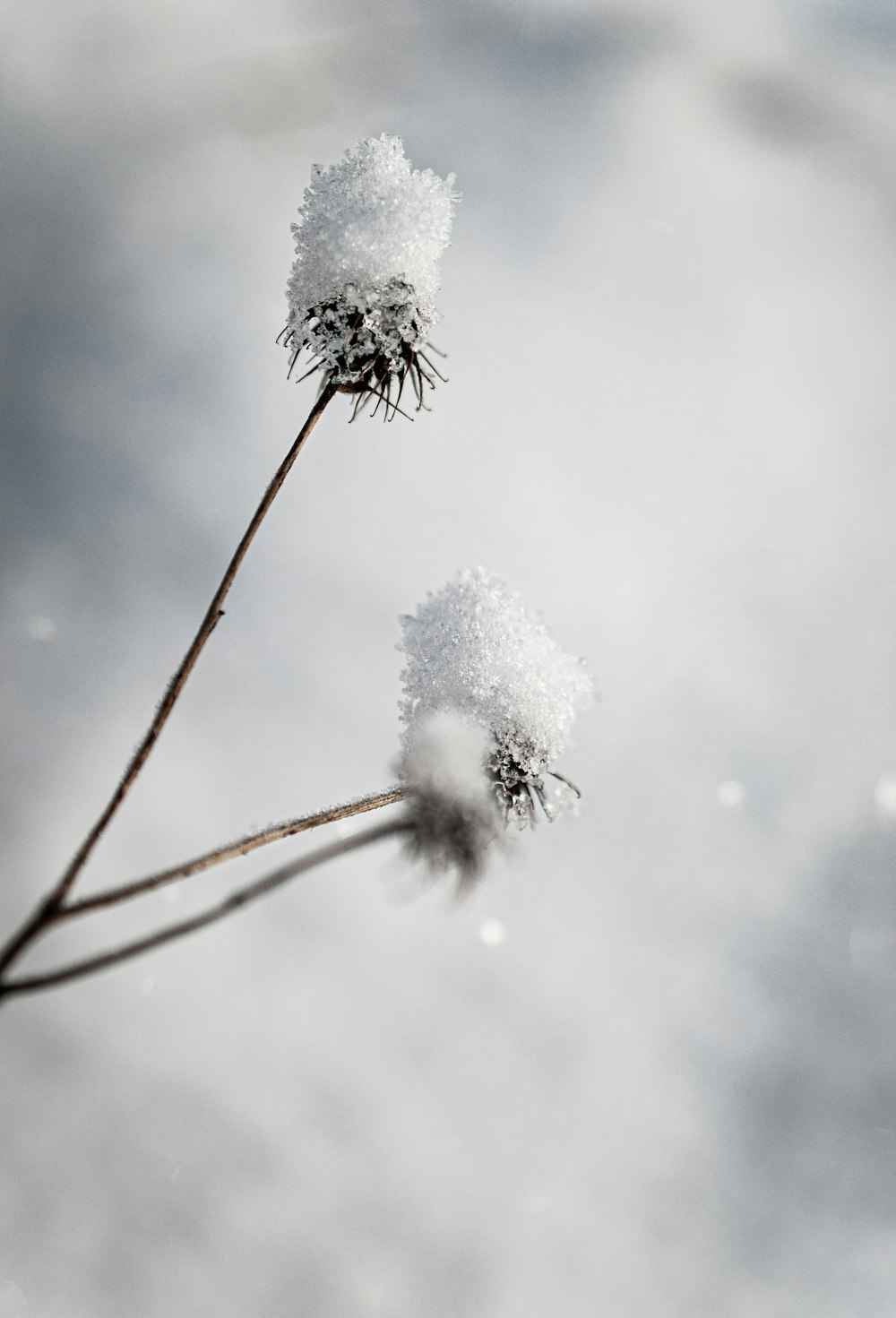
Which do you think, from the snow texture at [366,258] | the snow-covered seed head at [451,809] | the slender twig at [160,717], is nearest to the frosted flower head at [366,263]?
the snow texture at [366,258]

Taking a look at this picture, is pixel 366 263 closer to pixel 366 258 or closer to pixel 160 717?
pixel 366 258

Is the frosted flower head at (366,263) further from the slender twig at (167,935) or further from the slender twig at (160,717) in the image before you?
the slender twig at (167,935)

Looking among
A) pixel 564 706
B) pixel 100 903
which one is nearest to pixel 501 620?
pixel 564 706

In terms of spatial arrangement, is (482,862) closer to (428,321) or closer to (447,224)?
(428,321)

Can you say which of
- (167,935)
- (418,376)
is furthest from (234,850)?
(418,376)

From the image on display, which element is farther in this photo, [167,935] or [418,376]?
[418,376]

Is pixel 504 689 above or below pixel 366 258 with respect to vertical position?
below
